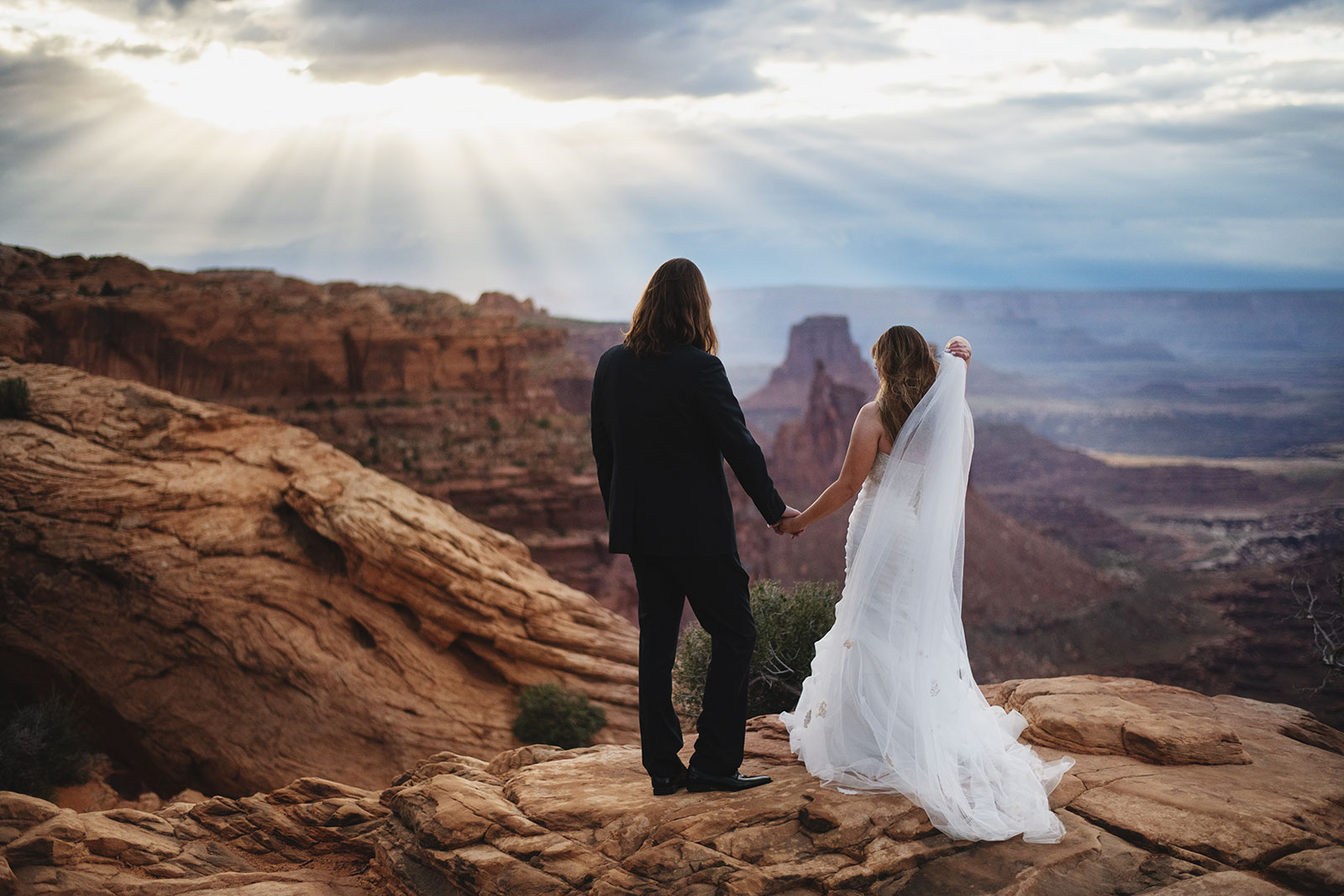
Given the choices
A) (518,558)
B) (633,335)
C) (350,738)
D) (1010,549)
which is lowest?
(1010,549)

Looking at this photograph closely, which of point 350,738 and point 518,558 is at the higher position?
point 518,558

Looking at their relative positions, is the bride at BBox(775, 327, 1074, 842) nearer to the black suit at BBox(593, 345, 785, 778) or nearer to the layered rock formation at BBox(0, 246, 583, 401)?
the black suit at BBox(593, 345, 785, 778)

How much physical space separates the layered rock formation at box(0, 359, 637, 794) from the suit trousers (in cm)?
947

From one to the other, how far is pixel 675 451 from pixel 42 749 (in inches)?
478

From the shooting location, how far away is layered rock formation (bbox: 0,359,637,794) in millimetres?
13070

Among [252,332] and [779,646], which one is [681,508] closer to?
[779,646]

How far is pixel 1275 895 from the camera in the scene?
13.9 feet

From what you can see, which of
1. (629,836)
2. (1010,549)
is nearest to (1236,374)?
(1010,549)

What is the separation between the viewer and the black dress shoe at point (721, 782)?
5414 mm

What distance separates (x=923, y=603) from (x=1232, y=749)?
103 inches

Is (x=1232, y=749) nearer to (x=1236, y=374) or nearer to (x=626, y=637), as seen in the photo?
(x=626, y=637)

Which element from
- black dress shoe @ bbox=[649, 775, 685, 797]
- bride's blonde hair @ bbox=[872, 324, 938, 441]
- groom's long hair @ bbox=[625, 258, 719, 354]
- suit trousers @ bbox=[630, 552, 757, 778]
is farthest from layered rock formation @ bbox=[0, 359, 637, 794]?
bride's blonde hair @ bbox=[872, 324, 938, 441]

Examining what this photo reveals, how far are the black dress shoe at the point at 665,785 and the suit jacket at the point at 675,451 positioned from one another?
5.06 ft

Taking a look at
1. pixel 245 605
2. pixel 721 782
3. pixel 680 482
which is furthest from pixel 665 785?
pixel 245 605
